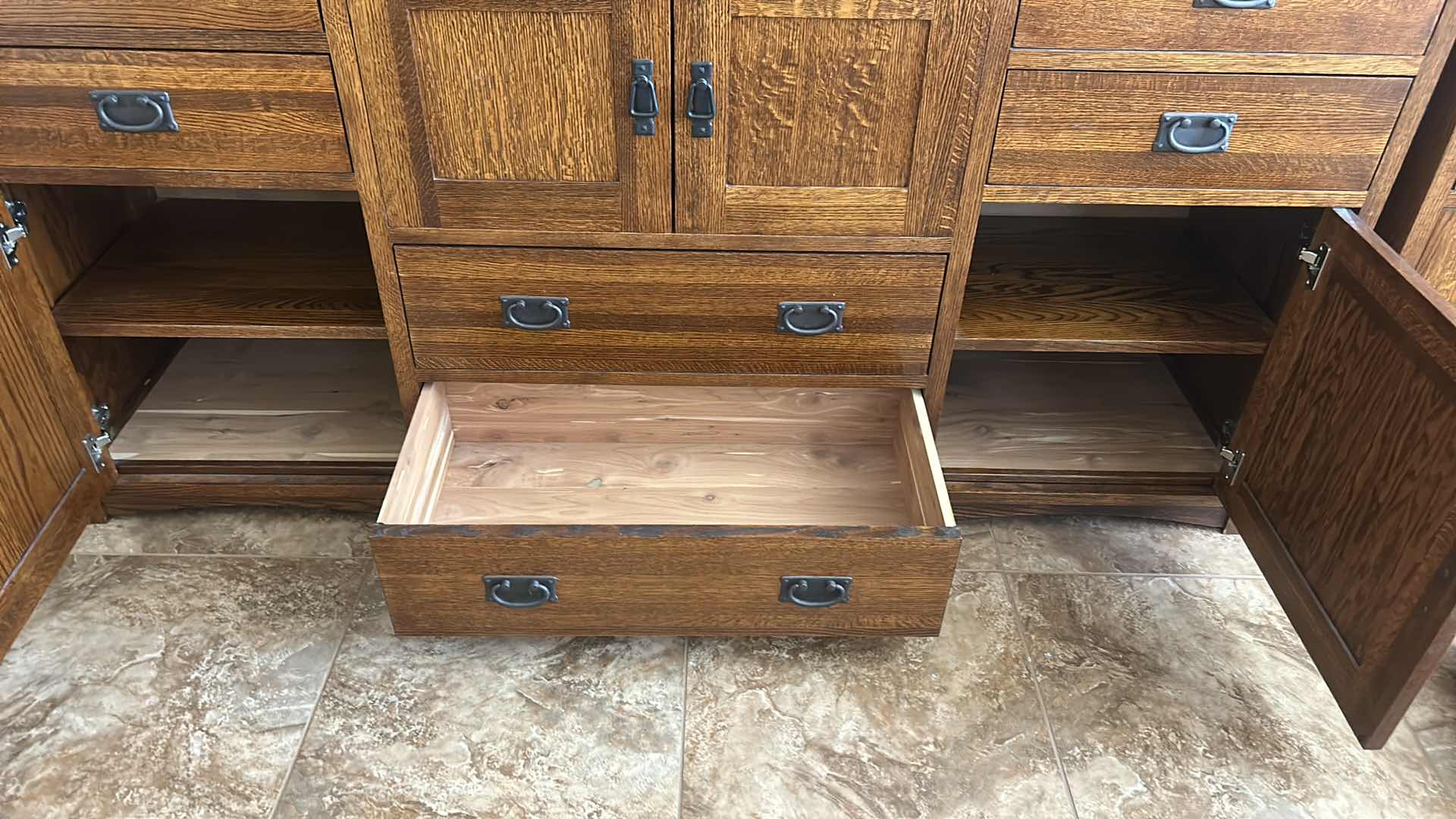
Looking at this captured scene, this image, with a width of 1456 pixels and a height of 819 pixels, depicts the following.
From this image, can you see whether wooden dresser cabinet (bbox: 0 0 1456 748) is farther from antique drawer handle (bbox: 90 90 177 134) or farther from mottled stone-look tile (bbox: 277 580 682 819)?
mottled stone-look tile (bbox: 277 580 682 819)

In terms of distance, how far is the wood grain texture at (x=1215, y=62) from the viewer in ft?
3.77

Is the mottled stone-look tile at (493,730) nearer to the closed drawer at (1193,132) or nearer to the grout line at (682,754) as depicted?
the grout line at (682,754)

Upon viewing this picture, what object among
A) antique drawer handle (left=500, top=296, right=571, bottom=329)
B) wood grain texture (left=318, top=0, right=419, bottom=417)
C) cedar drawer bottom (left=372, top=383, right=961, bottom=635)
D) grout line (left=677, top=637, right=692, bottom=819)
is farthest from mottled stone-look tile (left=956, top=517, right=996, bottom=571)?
wood grain texture (left=318, top=0, right=419, bottom=417)

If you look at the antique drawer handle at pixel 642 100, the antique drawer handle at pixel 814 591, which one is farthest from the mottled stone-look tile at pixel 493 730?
the antique drawer handle at pixel 642 100

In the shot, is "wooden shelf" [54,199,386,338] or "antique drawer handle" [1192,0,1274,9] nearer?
"antique drawer handle" [1192,0,1274,9]

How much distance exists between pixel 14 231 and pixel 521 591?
82 cm

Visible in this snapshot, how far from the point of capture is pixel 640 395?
4.94 feet

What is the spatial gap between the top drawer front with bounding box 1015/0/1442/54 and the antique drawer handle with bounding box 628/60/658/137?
1.37 ft

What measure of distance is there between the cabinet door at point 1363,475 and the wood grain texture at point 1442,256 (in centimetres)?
15

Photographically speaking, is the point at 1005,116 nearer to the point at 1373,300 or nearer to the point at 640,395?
the point at 1373,300

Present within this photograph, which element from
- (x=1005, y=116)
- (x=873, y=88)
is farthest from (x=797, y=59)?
(x=1005, y=116)

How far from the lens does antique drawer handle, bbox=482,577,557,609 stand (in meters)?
1.20

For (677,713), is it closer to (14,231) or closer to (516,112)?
(516,112)

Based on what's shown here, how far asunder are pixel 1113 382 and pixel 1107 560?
36 cm
